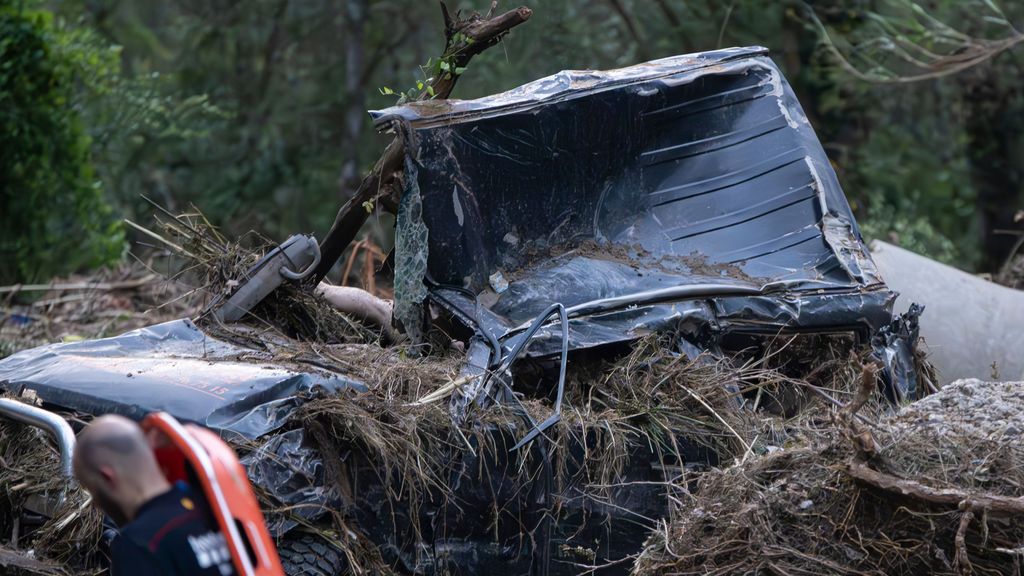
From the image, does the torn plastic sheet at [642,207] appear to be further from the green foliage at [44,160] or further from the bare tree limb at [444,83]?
the green foliage at [44,160]

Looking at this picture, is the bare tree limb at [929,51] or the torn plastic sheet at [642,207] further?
the bare tree limb at [929,51]

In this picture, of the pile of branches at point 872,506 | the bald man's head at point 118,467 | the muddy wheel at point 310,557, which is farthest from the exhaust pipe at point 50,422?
the pile of branches at point 872,506

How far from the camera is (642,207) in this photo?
4988 millimetres

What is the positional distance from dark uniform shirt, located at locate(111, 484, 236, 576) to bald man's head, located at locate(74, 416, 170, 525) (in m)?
0.03

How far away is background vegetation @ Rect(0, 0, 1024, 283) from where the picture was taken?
419 inches

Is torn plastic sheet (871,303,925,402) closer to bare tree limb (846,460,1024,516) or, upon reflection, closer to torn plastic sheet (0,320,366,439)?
bare tree limb (846,460,1024,516)

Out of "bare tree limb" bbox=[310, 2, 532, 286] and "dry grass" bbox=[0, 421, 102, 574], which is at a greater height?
"bare tree limb" bbox=[310, 2, 532, 286]

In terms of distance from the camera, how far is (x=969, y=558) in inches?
112

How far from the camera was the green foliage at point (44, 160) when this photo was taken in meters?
10.3

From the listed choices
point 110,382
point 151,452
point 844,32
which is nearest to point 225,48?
point 844,32

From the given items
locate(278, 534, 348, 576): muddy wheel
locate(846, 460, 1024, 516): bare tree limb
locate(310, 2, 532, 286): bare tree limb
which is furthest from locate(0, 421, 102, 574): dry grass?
locate(846, 460, 1024, 516): bare tree limb

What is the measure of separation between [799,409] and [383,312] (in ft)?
6.40

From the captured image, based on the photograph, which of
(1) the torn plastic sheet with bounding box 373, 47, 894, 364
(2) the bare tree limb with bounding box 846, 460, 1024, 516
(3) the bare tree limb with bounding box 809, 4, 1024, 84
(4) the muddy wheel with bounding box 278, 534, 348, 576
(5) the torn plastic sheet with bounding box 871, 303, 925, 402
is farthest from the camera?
(3) the bare tree limb with bounding box 809, 4, 1024, 84

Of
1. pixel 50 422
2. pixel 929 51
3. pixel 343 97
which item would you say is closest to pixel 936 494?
pixel 50 422
